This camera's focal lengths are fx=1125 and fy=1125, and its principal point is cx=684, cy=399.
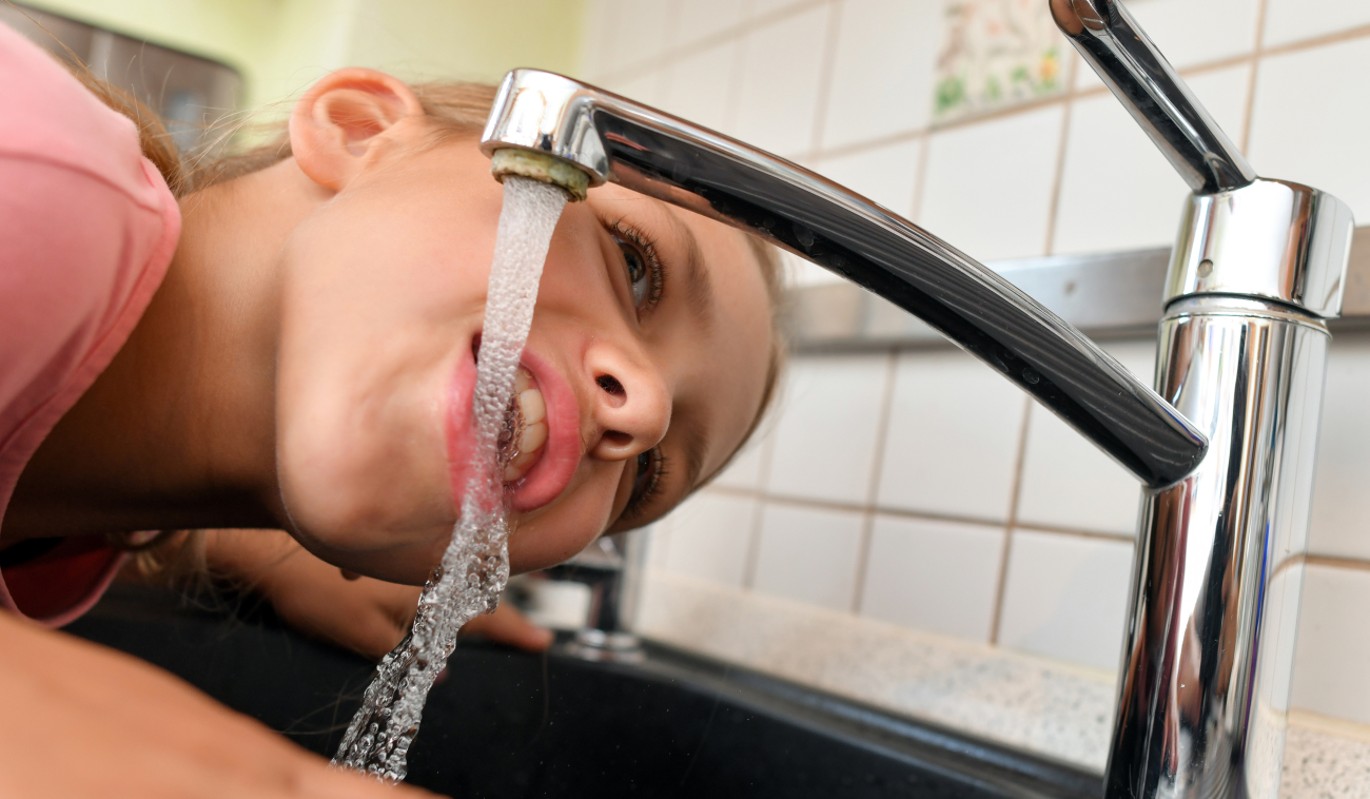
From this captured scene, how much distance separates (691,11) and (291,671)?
70 centimetres

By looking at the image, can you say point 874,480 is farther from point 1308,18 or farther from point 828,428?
point 1308,18

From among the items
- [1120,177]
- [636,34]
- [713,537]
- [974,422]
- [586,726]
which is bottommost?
[586,726]

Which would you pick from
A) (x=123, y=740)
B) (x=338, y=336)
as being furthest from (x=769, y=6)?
(x=123, y=740)

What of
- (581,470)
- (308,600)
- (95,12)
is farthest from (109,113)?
(95,12)

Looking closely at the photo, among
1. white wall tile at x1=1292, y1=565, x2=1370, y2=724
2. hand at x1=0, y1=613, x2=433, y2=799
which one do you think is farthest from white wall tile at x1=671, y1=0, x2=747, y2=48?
hand at x1=0, y1=613, x2=433, y2=799

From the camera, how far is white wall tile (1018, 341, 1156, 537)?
621 mm

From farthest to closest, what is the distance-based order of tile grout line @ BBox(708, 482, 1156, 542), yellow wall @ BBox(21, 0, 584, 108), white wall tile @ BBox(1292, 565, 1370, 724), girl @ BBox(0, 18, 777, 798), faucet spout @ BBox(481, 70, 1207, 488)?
yellow wall @ BBox(21, 0, 584, 108) < tile grout line @ BBox(708, 482, 1156, 542) < white wall tile @ BBox(1292, 565, 1370, 724) < girl @ BBox(0, 18, 777, 798) < faucet spout @ BBox(481, 70, 1207, 488)

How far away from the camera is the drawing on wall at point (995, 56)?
71 centimetres

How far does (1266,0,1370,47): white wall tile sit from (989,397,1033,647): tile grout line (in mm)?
237

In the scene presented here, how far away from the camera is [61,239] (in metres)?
0.40

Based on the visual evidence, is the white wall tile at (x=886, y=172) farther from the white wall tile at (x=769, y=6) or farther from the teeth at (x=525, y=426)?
the teeth at (x=525, y=426)

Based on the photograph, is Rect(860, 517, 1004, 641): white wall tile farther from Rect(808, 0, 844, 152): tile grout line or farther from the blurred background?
Rect(808, 0, 844, 152): tile grout line

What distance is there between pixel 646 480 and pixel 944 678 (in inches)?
9.3

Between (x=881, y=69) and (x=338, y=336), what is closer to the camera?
(x=338, y=336)
